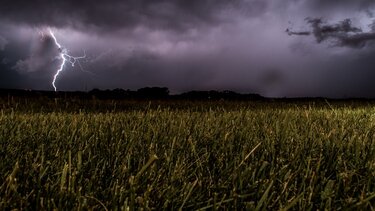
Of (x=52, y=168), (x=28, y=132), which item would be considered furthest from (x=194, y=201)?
(x=28, y=132)

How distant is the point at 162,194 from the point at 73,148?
1.01m

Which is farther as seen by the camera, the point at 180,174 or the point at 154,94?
the point at 154,94

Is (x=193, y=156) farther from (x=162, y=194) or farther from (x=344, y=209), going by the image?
(x=344, y=209)

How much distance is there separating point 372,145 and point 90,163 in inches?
62.7

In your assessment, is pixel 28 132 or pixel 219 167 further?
pixel 28 132

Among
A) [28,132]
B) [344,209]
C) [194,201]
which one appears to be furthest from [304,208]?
[28,132]

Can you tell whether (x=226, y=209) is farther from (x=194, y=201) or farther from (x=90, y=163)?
(x=90, y=163)

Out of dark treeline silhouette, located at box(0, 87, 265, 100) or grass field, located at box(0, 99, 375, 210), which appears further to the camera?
dark treeline silhouette, located at box(0, 87, 265, 100)

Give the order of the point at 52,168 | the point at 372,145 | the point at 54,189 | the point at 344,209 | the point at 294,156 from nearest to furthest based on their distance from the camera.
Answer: the point at 344,209 → the point at 54,189 → the point at 52,168 → the point at 294,156 → the point at 372,145

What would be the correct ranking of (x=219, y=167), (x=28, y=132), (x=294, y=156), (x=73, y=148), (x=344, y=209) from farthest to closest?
(x=28, y=132) → (x=73, y=148) → (x=294, y=156) → (x=219, y=167) → (x=344, y=209)

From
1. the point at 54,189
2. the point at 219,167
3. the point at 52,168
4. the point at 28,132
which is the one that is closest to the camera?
the point at 54,189

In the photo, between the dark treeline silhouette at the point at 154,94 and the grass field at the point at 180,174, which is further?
the dark treeline silhouette at the point at 154,94

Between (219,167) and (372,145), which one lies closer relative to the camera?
(219,167)

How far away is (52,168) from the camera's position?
5.92ft
